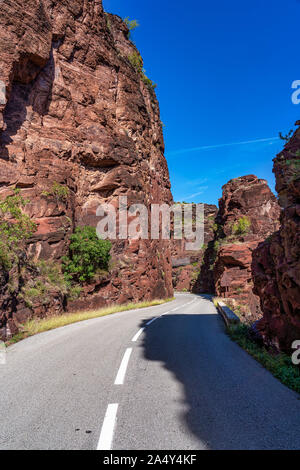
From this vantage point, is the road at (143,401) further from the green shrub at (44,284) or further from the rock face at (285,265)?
the green shrub at (44,284)

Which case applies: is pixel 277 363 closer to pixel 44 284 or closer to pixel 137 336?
pixel 137 336

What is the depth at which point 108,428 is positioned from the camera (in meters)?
3.15

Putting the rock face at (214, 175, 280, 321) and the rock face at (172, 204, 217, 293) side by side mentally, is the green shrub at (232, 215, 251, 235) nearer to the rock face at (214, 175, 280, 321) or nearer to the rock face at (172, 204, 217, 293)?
the rock face at (214, 175, 280, 321)

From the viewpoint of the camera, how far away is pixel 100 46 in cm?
2520

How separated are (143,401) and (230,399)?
1292 mm

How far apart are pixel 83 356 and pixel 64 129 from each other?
1929cm

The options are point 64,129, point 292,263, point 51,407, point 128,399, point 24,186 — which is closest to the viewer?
point 51,407

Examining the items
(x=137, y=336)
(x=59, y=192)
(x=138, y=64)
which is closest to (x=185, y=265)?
(x=138, y=64)

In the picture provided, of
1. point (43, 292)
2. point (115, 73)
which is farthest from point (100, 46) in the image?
point (43, 292)

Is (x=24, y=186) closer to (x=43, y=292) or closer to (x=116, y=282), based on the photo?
(x=43, y=292)

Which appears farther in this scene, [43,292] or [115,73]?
[115,73]

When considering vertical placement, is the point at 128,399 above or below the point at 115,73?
below

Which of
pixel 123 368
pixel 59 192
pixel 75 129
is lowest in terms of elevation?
pixel 123 368
